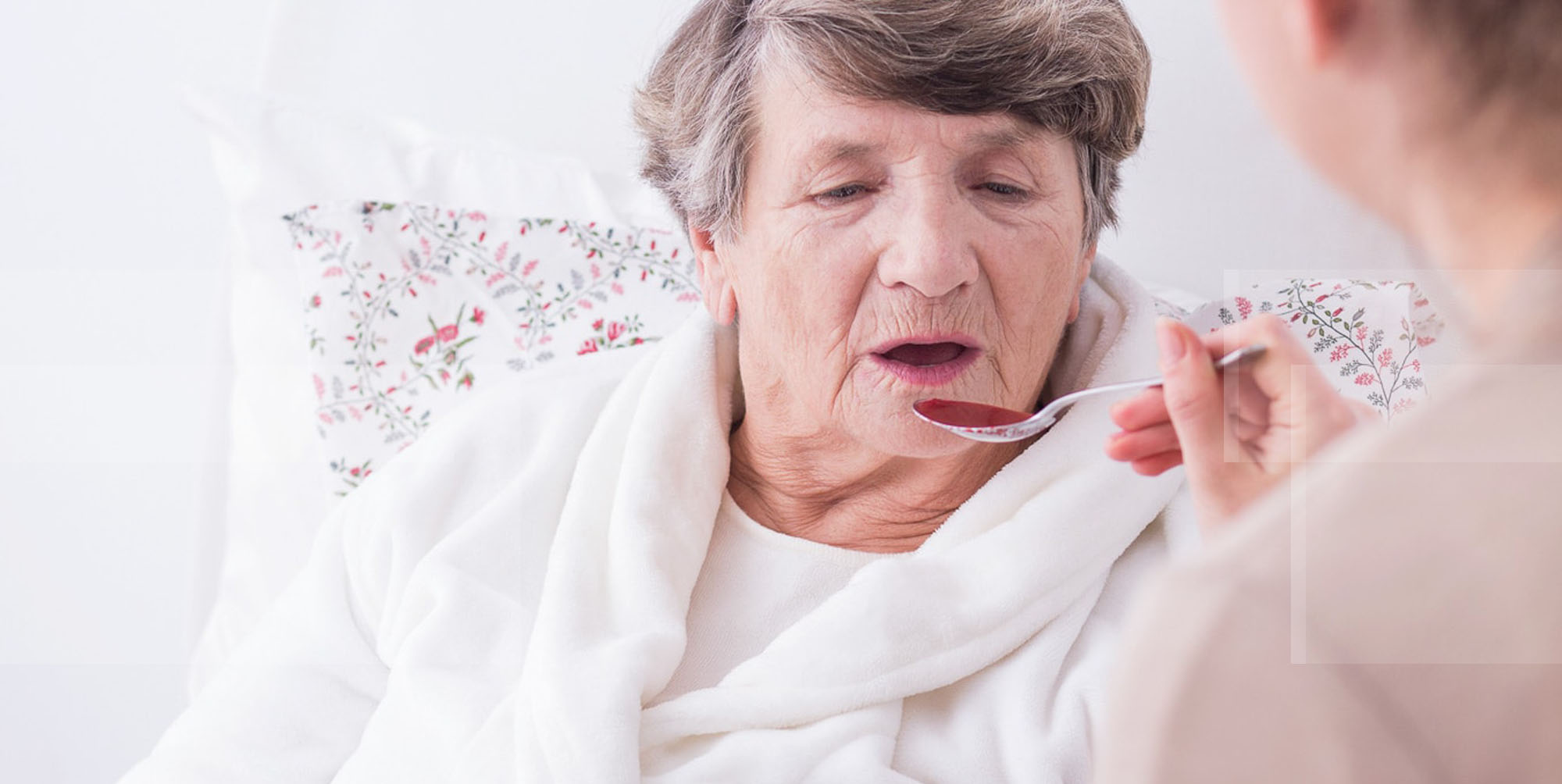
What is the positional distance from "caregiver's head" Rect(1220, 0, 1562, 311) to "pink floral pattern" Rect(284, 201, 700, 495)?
129cm

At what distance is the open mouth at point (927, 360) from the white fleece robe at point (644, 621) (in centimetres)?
11

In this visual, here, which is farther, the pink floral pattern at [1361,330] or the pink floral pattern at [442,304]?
the pink floral pattern at [442,304]

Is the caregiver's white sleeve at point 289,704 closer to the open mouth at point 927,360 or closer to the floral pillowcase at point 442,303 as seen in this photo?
the floral pillowcase at point 442,303

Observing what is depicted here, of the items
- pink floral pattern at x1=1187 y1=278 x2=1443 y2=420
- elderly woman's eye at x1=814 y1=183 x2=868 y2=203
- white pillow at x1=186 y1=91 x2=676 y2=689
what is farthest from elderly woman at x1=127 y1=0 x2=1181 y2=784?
white pillow at x1=186 y1=91 x2=676 y2=689

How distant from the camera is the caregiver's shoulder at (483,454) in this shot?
4.62 feet

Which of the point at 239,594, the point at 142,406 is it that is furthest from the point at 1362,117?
the point at 142,406

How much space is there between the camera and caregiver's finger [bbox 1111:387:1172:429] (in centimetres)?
84

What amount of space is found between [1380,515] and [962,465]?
876mm

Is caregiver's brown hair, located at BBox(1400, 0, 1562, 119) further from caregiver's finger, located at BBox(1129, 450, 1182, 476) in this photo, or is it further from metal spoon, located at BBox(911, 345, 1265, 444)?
metal spoon, located at BBox(911, 345, 1265, 444)

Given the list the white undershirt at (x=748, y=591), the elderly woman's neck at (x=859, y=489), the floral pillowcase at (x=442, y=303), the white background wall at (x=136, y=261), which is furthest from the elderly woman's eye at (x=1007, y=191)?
the white background wall at (x=136, y=261)

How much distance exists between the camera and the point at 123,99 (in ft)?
7.16

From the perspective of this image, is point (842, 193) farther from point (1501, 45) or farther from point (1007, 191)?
point (1501, 45)

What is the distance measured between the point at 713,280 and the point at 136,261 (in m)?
1.25

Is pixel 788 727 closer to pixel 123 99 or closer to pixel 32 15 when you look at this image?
pixel 123 99
